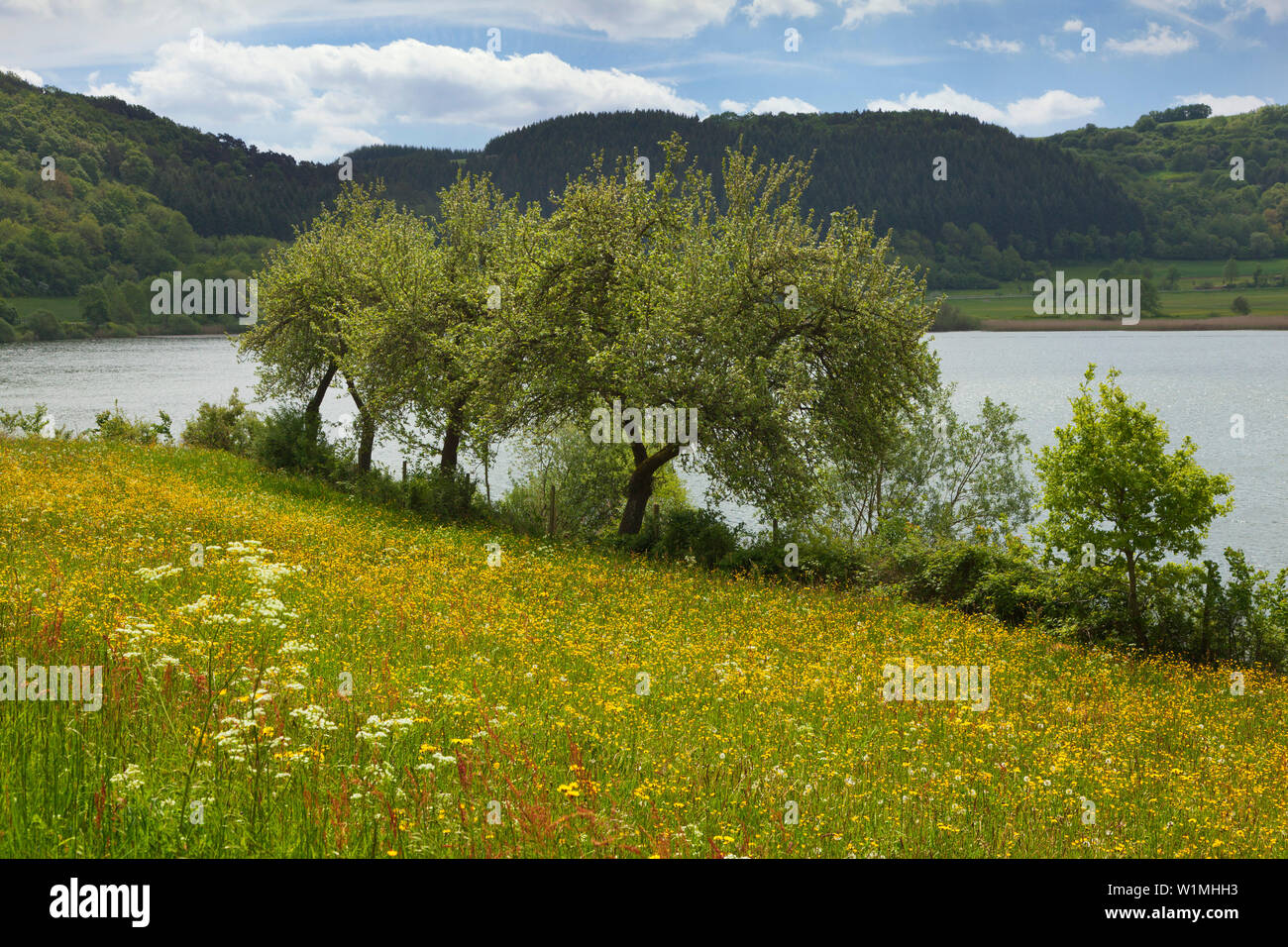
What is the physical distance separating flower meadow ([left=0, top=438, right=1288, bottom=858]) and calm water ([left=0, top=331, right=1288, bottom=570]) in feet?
115

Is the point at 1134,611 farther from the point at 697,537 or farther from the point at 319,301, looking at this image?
the point at 319,301

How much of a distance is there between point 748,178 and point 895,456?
41954 millimetres

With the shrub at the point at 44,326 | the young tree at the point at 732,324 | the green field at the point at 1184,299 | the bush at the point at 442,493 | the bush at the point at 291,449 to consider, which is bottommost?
the bush at the point at 442,493

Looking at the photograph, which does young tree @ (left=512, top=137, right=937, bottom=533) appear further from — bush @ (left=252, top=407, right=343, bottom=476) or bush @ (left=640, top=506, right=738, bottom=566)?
bush @ (left=252, top=407, right=343, bottom=476)

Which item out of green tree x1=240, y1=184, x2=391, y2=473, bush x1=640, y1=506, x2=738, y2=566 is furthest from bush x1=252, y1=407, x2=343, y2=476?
bush x1=640, y1=506, x2=738, y2=566

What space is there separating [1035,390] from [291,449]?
117 meters

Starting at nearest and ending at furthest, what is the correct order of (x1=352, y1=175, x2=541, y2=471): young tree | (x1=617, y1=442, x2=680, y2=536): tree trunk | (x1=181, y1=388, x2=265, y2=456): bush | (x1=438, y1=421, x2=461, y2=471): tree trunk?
(x1=617, y1=442, x2=680, y2=536): tree trunk, (x1=352, y1=175, x2=541, y2=471): young tree, (x1=438, y1=421, x2=461, y2=471): tree trunk, (x1=181, y1=388, x2=265, y2=456): bush

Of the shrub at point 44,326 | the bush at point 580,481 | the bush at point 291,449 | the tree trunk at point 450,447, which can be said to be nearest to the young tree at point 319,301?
the bush at point 291,449

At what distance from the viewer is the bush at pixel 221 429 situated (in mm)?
44062

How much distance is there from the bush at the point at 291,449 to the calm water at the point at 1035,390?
8.52 m

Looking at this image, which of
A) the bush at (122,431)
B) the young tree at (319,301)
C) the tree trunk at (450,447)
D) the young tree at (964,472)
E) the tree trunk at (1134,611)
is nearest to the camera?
the tree trunk at (1134,611)

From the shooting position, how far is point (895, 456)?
2643 inches

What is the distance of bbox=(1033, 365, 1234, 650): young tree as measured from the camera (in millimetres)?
24734

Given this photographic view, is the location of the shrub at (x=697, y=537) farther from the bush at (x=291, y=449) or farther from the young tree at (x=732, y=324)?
the bush at (x=291, y=449)
